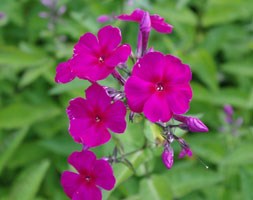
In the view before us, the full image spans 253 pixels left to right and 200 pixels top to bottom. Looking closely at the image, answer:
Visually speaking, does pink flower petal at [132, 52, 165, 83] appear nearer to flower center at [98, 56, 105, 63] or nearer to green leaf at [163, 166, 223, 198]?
flower center at [98, 56, 105, 63]

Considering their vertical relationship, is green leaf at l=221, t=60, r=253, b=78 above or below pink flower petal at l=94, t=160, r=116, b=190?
below

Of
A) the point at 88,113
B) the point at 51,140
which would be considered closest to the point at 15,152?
the point at 51,140

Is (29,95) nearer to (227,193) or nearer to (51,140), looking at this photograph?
(51,140)

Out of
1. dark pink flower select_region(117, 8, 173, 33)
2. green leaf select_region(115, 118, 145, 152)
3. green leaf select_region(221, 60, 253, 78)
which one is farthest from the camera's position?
green leaf select_region(221, 60, 253, 78)

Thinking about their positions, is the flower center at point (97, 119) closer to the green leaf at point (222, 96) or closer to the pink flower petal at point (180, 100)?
the pink flower petal at point (180, 100)

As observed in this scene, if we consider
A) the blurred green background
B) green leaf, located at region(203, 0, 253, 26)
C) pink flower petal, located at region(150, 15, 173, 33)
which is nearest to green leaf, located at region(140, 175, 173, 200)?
the blurred green background

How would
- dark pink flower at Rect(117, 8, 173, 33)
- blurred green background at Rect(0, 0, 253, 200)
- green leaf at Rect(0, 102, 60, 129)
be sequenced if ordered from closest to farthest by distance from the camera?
dark pink flower at Rect(117, 8, 173, 33) < blurred green background at Rect(0, 0, 253, 200) < green leaf at Rect(0, 102, 60, 129)

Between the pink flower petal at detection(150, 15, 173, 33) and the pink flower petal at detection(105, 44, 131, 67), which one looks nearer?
the pink flower petal at detection(105, 44, 131, 67)

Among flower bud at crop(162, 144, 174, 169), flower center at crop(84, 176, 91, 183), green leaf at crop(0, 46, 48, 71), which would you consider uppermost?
flower bud at crop(162, 144, 174, 169)
